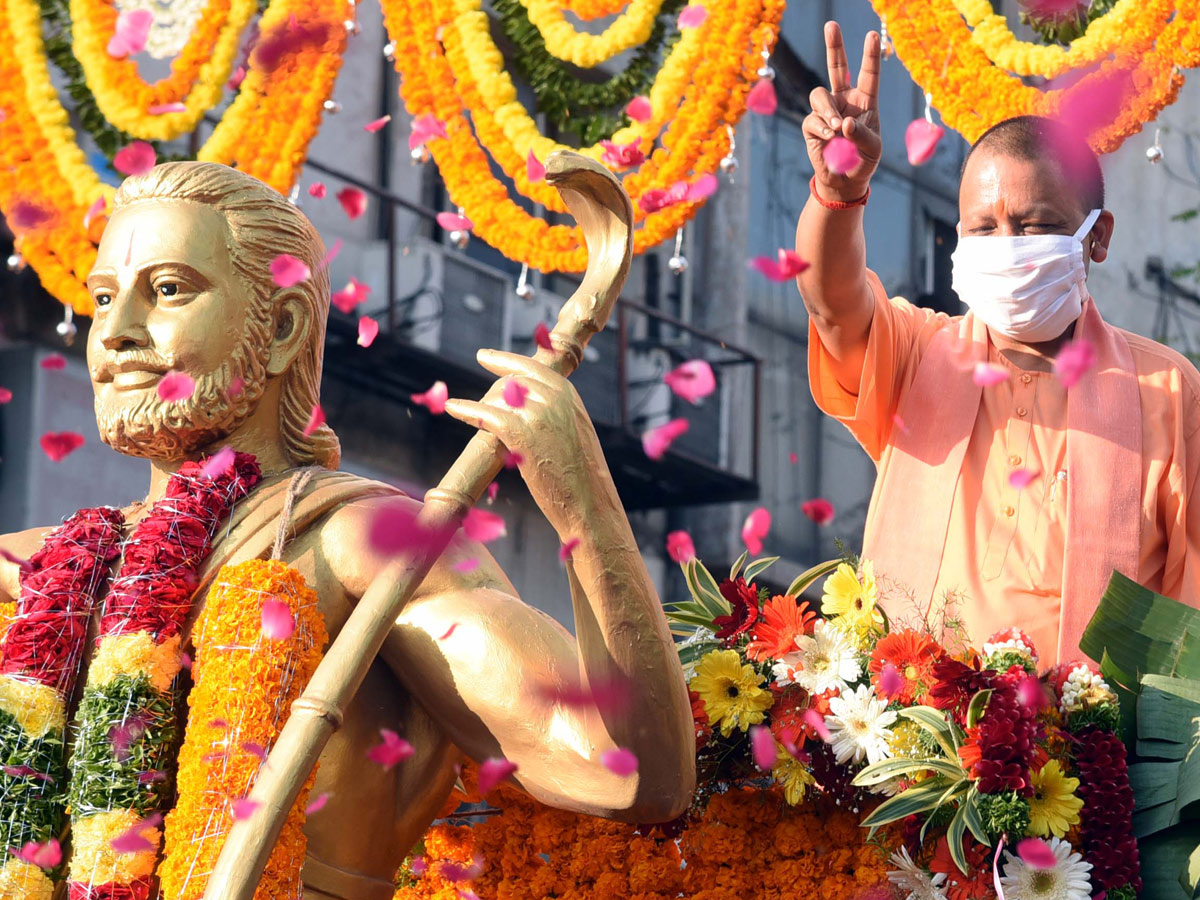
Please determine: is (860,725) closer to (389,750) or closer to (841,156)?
(389,750)

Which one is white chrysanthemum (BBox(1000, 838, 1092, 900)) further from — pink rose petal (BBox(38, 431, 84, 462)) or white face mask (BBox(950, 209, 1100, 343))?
pink rose petal (BBox(38, 431, 84, 462))

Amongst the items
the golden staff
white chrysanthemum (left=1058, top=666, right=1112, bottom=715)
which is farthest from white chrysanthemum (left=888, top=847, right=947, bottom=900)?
the golden staff

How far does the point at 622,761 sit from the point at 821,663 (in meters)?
0.52

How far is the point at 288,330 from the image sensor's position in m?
3.63

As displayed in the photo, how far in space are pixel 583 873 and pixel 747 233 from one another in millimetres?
11235

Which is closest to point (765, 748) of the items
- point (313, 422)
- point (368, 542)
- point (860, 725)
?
point (860, 725)

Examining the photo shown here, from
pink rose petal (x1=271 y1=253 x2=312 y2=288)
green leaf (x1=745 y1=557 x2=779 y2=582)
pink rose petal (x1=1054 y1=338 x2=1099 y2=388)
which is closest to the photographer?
pink rose petal (x1=271 y1=253 x2=312 y2=288)

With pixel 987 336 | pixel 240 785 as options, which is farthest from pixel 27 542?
pixel 987 336

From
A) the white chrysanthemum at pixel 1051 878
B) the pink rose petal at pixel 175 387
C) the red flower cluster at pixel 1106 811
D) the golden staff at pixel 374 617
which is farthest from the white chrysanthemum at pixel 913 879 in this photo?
the pink rose petal at pixel 175 387

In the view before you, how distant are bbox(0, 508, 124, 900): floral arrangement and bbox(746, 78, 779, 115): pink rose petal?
2312mm

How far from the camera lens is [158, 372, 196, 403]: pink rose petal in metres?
3.45

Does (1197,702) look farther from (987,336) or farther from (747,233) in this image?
(747,233)

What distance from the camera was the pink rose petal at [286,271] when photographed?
358cm

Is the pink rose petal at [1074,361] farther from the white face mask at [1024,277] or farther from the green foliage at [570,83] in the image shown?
the green foliage at [570,83]
